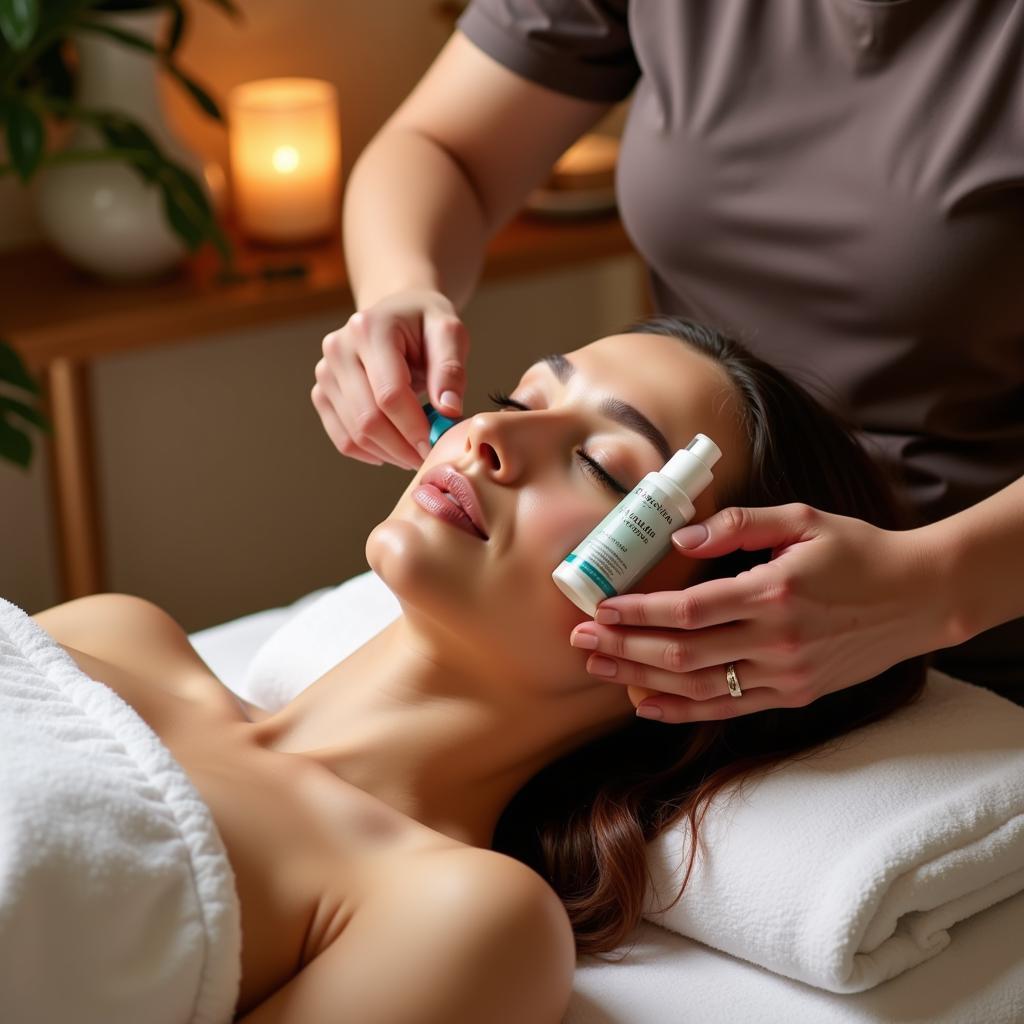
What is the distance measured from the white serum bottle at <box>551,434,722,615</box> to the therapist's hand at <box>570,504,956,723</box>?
0.09 ft

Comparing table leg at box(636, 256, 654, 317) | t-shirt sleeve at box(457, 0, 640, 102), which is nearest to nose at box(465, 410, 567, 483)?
t-shirt sleeve at box(457, 0, 640, 102)

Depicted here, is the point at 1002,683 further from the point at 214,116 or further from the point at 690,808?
the point at 214,116

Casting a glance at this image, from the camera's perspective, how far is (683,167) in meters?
1.47

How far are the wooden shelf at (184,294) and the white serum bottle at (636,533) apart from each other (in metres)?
1.40

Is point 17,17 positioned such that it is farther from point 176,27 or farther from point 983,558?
point 983,558

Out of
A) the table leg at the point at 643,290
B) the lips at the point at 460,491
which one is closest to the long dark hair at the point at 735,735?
the lips at the point at 460,491

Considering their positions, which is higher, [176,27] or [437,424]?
[176,27]

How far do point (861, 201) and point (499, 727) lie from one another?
0.60m

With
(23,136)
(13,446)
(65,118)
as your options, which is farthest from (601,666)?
(65,118)

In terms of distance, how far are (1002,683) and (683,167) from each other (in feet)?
2.05

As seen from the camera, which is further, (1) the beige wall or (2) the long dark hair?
(1) the beige wall

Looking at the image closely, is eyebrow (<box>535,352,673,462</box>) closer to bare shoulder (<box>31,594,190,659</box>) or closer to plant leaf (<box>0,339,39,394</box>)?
bare shoulder (<box>31,594,190,659</box>)

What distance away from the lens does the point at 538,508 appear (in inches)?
47.8

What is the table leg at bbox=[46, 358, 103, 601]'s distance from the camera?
2500 millimetres
